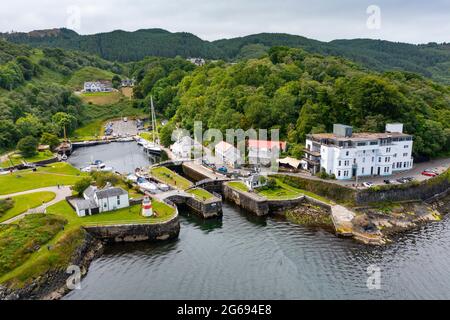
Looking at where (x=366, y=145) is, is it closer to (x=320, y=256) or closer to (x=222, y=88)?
(x=320, y=256)

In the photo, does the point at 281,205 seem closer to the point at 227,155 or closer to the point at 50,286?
the point at 227,155

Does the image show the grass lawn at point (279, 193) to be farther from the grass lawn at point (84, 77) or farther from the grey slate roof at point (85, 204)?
the grass lawn at point (84, 77)

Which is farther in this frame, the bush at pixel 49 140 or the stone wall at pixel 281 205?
the bush at pixel 49 140

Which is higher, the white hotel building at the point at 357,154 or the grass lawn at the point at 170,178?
the white hotel building at the point at 357,154

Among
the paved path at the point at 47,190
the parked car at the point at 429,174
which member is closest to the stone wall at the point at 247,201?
the paved path at the point at 47,190

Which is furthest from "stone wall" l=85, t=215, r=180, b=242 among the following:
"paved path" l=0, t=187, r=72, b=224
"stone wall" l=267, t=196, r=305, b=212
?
"stone wall" l=267, t=196, r=305, b=212

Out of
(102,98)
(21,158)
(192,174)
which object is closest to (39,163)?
(21,158)
